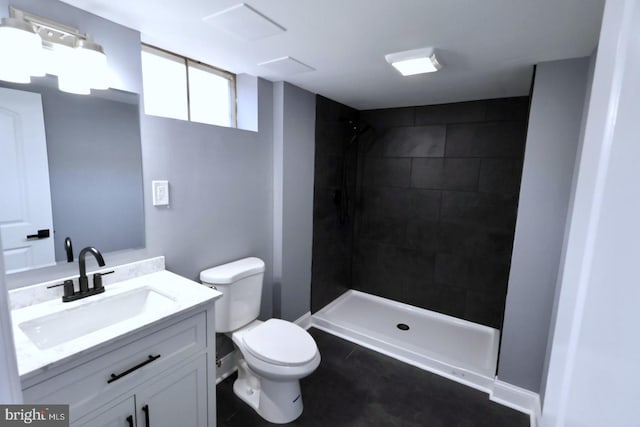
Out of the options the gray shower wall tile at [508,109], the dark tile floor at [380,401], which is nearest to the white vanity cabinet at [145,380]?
the dark tile floor at [380,401]

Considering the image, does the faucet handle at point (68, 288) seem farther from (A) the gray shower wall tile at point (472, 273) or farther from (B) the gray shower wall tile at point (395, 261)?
(A) the gray shower wall tile at point (472, 273)

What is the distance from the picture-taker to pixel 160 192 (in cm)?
173

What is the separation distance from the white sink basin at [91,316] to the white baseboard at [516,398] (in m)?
2.21

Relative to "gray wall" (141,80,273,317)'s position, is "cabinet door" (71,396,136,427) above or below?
below

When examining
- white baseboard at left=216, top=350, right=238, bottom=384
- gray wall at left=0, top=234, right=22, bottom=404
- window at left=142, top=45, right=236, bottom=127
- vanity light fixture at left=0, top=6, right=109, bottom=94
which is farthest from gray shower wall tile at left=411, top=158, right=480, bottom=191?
gray wall at left=0, top=234, right=22, bottom=404

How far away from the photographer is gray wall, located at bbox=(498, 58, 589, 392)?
68.7 inches

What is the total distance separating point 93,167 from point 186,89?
2.69 feet

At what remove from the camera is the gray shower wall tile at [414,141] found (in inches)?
116

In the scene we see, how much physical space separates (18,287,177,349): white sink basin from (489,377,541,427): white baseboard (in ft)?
7.25

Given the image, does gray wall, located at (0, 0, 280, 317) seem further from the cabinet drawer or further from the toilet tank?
the cabinet drawer

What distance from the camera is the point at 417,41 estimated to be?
5.21 ft

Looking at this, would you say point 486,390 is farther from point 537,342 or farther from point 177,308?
point 177,308

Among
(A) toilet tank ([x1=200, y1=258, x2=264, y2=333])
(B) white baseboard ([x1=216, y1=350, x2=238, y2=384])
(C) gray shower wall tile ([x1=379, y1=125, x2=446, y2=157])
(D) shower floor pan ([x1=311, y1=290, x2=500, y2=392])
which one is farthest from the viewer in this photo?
(C) gray shower wall tile ([x1=379, y1=125, x2=446, y2=157])

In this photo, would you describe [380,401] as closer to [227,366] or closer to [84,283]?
[227,366]
